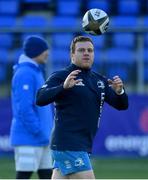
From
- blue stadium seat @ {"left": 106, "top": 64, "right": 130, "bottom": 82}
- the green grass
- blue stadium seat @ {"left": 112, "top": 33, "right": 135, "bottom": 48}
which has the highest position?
blue stadium seat @ {"left": 112, "top": 33, "right": 135, "bottom": 48}

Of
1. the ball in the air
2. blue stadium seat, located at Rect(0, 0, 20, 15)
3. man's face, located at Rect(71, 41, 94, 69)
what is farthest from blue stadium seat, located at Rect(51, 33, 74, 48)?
man's face, located at Rect(71, 41, 94, 69)

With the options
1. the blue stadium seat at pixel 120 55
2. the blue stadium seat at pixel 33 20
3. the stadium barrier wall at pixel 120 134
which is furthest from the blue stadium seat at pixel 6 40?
the stadium barrier wall at pixel 120 134

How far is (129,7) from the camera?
19.9 m

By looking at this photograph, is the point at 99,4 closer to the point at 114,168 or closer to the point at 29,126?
the point at 114,168

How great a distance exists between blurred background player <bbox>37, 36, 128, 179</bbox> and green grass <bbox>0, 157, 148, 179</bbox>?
14.9 feet

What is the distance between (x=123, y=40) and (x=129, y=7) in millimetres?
→ 2883

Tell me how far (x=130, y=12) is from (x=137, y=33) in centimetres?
429

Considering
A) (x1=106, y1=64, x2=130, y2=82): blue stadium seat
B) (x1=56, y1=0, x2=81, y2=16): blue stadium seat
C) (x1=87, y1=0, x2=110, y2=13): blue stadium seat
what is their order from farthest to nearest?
(x1=87, y1=0, x2=110, y2=13): blue stadium seat
(x1=56, y1=0, x2=81, y2=16): blue stadium seat
(x1=106, y1=64, x2=130, y2=82): blue stadium seat

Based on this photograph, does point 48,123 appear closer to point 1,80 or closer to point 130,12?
point 1,80

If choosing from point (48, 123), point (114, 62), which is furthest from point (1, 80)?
point (48, 123)

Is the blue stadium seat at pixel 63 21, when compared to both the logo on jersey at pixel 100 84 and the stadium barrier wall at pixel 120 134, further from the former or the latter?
the logo on jersey at pixel 100 84

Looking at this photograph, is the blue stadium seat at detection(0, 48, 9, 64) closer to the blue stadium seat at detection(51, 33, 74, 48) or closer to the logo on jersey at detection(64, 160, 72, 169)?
the blue stadium seat at detection(51, 33, 74, 48)

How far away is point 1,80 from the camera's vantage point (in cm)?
1567

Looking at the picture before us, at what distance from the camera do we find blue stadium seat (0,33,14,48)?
15982 millimetres
